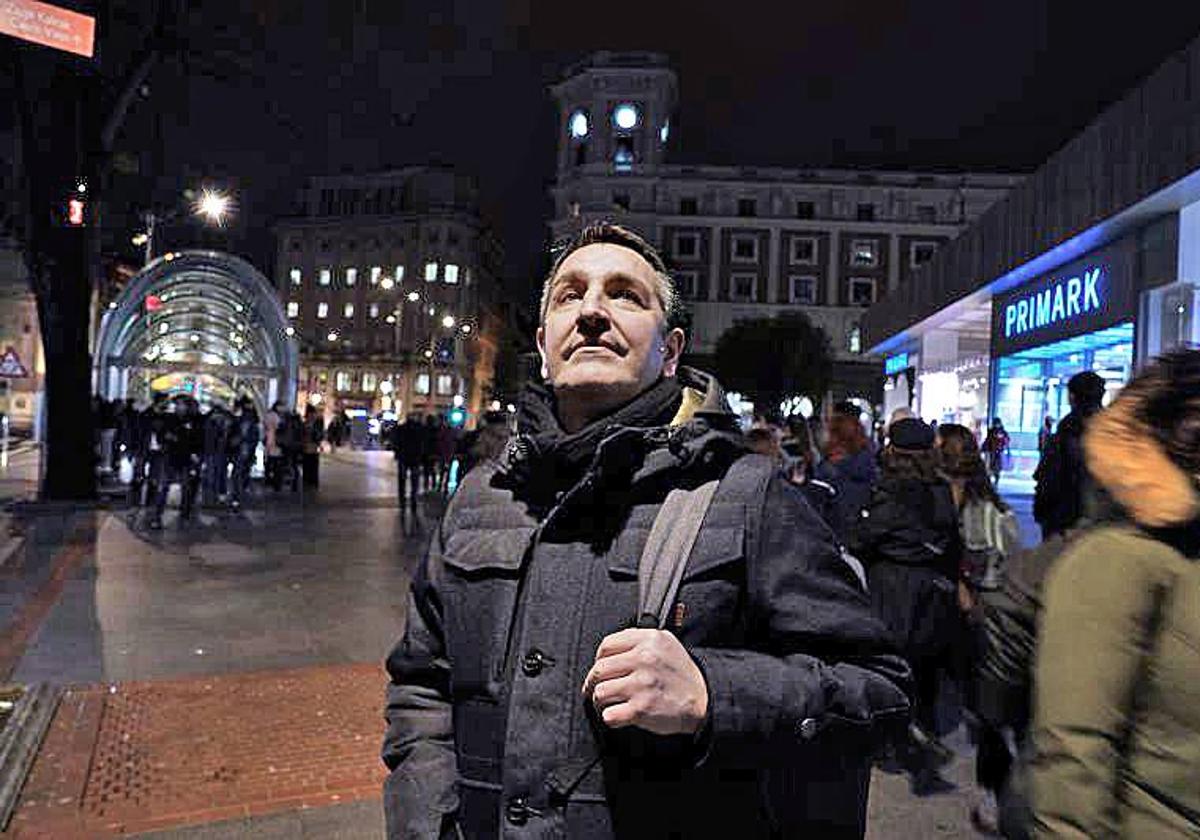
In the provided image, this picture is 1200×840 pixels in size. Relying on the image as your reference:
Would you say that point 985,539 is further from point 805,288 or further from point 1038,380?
point 805,288

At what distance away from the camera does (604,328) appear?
182cm

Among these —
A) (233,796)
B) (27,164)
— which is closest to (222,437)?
(27,164)

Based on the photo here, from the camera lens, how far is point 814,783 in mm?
1572

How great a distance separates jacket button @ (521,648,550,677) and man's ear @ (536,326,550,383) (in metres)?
0.62

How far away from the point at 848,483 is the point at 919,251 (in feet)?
230

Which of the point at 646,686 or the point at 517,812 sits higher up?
the point at 646,686

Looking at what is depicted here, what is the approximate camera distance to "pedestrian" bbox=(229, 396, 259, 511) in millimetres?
16141

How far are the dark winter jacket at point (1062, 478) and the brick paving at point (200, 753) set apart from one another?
16.2 feet

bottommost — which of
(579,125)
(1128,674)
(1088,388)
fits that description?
(1128,674)

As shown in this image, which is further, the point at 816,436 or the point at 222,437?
the point at 222,437

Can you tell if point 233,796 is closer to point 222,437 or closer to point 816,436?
point 816,436

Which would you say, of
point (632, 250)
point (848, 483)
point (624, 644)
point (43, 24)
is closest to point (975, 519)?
point (848, 483)

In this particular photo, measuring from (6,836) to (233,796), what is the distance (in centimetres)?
89

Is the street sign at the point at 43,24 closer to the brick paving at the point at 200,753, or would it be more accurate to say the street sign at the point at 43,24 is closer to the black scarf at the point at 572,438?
the brick paving at the point at 200,753
